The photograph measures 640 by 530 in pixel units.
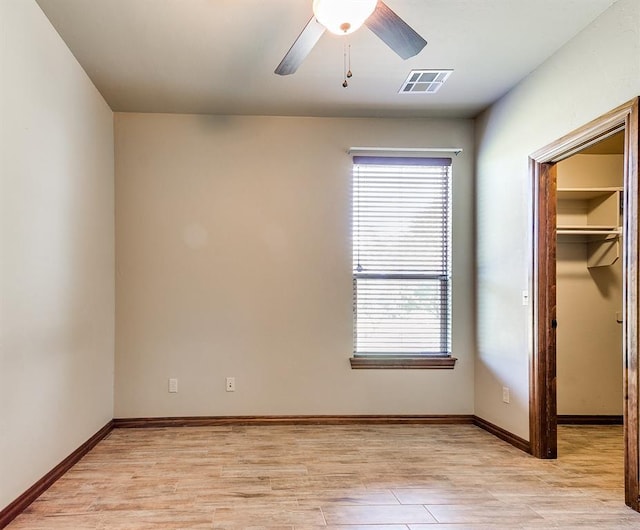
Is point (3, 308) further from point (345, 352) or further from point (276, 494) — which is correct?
point (345, 352)

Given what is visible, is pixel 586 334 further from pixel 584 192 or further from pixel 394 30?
pixel 394 30

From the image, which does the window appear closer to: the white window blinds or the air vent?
the white window blinds

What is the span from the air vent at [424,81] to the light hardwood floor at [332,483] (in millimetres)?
2734

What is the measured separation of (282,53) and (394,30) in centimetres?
120

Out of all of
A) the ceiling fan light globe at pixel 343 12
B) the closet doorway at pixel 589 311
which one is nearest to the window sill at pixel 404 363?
the closet doorway at pixel 589 311

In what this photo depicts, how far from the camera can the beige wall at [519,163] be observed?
104 inches

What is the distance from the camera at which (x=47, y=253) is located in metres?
2.79

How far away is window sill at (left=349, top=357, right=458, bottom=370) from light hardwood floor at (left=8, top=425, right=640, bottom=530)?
57 cm

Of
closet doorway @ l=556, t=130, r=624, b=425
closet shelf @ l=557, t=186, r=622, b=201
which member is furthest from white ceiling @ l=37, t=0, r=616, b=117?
closet doorway @ l=556, t=130, r=624, b=425

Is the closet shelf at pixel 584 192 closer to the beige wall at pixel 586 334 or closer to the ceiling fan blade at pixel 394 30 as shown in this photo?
the beige wall at pixel 586 334

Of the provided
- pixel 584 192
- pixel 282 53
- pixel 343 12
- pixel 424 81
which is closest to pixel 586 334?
pixel 584 192

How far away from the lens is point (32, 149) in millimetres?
2627

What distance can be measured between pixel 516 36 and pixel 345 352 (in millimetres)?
2724

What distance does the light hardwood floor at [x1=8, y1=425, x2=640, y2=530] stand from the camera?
2.37 metres
